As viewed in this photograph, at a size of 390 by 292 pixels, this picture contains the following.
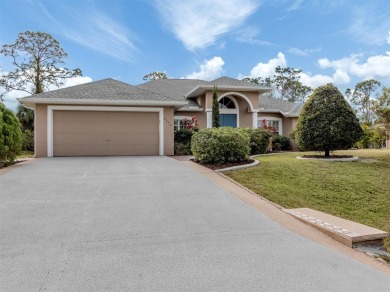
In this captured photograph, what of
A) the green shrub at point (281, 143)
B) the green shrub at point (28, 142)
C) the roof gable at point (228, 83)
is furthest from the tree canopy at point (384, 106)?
the green shrub at point (28, 142)

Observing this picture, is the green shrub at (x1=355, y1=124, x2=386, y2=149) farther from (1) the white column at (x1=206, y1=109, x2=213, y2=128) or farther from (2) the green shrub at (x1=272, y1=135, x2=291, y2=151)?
(1) the white column at (x1=206, y1=109, x2=213, y2=128)

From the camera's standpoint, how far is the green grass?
7.29 metres

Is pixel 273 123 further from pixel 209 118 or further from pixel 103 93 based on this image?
pixel 103 93

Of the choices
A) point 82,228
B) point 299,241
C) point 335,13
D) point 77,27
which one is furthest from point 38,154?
point 335,13

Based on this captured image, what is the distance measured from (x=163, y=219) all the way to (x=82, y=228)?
1386 mm

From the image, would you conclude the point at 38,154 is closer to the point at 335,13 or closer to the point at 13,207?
the point at 13,207

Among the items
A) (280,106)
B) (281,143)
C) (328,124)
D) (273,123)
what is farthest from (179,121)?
(328,124)

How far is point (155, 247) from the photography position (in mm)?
4230

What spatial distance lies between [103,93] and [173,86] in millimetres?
9578

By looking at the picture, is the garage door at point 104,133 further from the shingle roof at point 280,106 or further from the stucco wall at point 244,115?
the shingle roof at point 280,106

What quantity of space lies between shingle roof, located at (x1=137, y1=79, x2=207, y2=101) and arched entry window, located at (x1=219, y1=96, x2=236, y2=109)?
9.27 ft

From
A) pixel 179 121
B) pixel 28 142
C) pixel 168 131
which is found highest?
pixel 179 121

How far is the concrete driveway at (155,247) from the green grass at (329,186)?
5.67 feet

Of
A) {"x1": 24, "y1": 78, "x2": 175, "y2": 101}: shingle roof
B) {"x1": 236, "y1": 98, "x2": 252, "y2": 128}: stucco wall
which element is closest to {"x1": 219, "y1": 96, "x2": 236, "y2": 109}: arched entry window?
{"x1": 236, "y1": 98, "x2": 252, "y2": 128}: stucco wall
